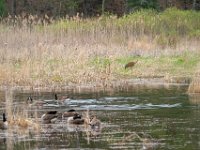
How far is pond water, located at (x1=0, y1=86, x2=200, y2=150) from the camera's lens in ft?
41.8

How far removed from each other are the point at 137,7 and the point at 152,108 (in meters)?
34.6

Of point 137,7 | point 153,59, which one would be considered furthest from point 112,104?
point 137,7

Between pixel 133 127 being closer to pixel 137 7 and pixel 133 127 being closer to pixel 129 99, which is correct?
pixel 129 99

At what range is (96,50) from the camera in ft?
93.5

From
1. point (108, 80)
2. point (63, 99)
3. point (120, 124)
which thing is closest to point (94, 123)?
point (120, 124)

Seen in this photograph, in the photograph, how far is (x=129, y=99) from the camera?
19.1 metres

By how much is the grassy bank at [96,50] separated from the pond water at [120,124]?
320 cm

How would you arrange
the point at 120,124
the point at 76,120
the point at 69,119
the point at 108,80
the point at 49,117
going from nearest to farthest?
the point at 120,124
the point at 76,120
the point at 69,119
the point at 49,117
the point at 108,80

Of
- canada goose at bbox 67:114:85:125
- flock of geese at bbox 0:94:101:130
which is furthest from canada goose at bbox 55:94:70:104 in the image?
canada goose at bbox 67:114:85:125

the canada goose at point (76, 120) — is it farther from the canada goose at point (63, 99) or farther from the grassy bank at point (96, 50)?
the grassy bank at point (96, 50)

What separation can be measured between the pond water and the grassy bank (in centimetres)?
320

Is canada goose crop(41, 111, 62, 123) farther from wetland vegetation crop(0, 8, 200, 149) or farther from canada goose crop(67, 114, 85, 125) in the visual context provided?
canada goose crop(67, 114, 85, 125)

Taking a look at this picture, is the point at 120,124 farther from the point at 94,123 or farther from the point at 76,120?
the point at 76,120

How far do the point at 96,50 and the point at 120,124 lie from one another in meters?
13.8
